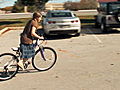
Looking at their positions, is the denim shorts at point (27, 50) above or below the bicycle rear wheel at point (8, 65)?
above

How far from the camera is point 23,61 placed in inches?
262

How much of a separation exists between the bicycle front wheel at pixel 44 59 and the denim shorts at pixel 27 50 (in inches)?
11.7

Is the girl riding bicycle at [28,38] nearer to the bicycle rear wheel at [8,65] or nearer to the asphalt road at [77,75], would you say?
the bicycle rear wheel at [8,65]

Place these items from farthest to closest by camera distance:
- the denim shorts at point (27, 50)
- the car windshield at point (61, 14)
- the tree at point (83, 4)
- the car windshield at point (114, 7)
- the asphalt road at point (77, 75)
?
the tree at point (83, 4) → the car windshield at point (114, 7) → the car windshield at point (61, 14) → the denim shorts at point (27, 50) → the asphalt road at point (77, 75)

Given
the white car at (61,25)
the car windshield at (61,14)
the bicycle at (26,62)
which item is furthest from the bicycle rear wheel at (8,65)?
the car windshield at (61,14)

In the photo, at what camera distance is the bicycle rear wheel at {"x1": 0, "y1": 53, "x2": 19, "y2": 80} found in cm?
638

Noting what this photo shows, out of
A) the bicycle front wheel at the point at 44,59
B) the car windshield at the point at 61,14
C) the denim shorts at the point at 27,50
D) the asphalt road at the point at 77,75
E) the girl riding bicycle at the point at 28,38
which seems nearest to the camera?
the asphalt road at the point at 77,75

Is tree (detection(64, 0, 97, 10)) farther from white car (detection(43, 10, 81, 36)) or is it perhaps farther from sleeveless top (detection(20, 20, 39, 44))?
sleeveless top (detection(20, 20, 39, 44))

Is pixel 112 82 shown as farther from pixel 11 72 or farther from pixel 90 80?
pixel 11 72

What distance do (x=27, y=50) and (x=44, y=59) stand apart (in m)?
0.69

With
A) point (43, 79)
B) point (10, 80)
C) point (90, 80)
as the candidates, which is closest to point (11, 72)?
point (10, 80)

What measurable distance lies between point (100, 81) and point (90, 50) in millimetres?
3943

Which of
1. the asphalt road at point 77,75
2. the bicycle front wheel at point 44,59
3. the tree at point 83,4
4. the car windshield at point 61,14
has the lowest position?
the tree at point 83,4

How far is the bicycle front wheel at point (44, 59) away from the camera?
6895 millimetres
